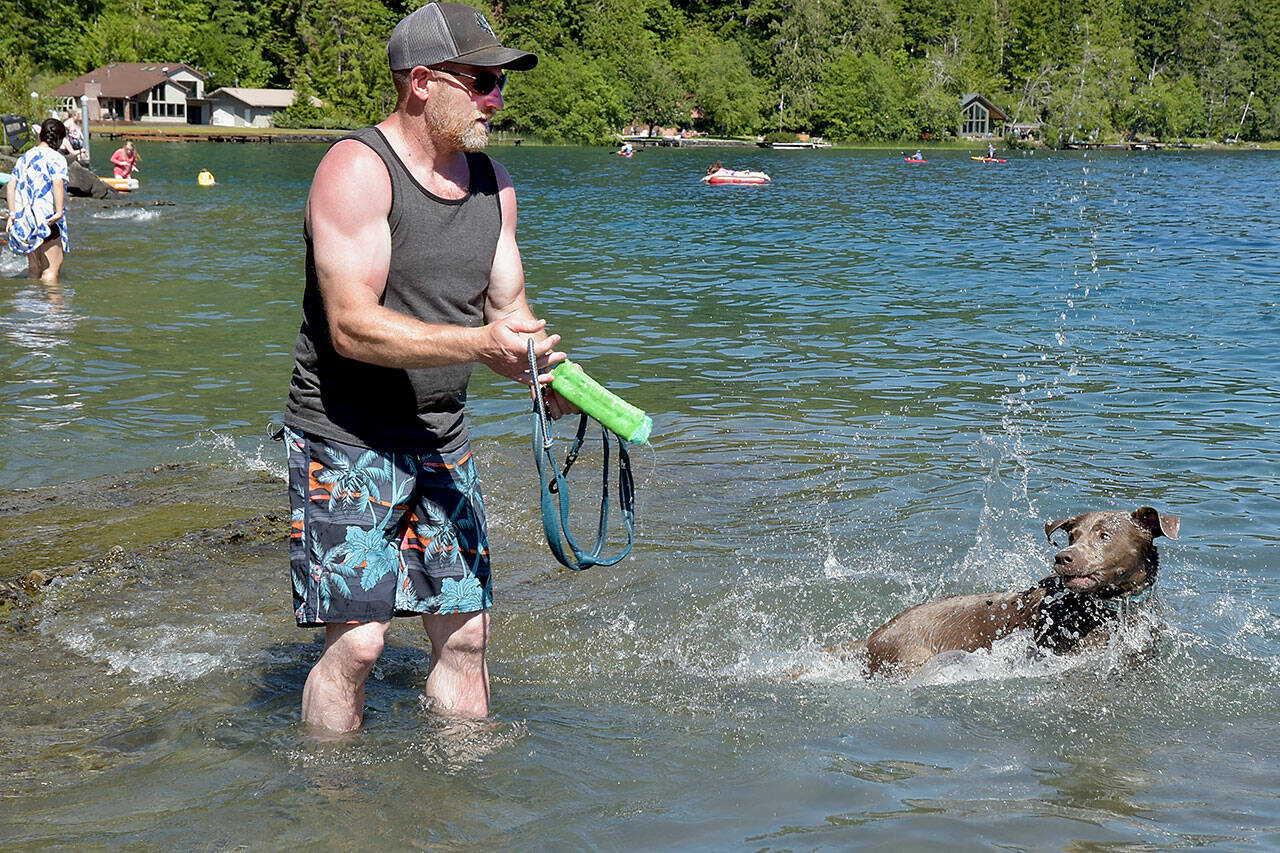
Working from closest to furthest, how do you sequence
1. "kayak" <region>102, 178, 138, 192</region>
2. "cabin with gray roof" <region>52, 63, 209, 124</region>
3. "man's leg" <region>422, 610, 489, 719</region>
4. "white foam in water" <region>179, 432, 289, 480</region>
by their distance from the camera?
"man's leg" <region>422, 610, 489, 719</region> < "white foam in water" <region>179, 432, 289, 480</region> < "kayak" <region>102, 178, 138, 192</region> < "cabin with gray roof" <region>52, 63, 209, 124</region>

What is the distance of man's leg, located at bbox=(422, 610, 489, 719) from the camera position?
4.85m

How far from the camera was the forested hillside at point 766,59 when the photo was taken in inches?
4493

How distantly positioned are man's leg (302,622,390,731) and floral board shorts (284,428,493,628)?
0.08m

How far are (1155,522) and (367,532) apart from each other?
12.3 feet

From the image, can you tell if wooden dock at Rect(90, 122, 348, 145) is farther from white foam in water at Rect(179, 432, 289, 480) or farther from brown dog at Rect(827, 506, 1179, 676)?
brown dog at Rect(827, 506, 1179, 676)

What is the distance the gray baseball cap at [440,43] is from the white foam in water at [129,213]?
1156 inches

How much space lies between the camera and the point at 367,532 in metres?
A: 4.46

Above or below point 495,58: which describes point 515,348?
below

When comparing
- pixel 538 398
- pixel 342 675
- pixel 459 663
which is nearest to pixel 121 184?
pixel 459 663

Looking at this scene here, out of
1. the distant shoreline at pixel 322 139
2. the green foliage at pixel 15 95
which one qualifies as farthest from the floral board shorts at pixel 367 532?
the distant shoreline at pixel 322 139

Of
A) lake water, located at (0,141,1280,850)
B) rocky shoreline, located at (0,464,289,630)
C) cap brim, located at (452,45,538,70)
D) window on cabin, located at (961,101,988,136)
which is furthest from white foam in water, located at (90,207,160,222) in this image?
window on cabin, located at (961,101,988,136)

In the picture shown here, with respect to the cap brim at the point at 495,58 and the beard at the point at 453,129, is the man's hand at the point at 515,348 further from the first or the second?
the cap brim at the point at 495,58

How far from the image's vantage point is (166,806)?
14.9ft

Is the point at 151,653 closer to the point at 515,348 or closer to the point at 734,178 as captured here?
the point at 515,348
